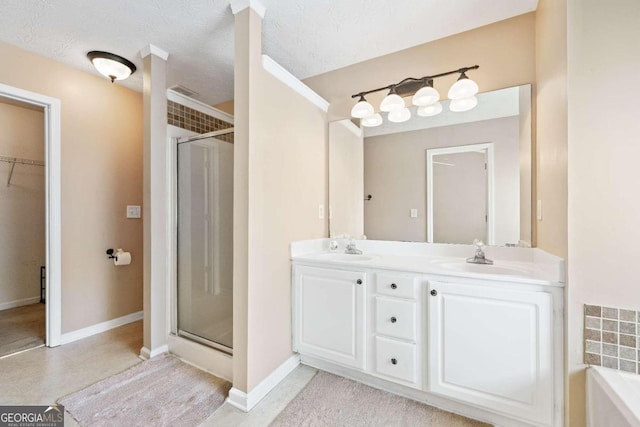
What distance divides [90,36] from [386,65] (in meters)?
2.20

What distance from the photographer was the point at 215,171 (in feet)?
7.00

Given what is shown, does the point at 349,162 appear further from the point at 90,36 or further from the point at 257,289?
the point at 90,36

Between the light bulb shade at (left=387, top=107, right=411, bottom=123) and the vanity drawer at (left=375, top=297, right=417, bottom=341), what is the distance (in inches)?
53.2

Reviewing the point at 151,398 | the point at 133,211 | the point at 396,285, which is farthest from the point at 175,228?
the point at 396,285

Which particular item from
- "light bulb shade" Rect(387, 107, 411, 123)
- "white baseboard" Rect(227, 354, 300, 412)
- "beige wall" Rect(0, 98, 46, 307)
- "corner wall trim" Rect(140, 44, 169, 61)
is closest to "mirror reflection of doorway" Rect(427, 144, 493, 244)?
"light bulb shade" Rect(387, 107, 411, 123)

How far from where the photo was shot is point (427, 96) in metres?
1.81

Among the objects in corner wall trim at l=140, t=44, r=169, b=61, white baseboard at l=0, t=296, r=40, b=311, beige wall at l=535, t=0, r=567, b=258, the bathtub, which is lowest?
white baseboard at l=0, t=296, r=40, b=311

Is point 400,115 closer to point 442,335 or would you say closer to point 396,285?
point 396,285

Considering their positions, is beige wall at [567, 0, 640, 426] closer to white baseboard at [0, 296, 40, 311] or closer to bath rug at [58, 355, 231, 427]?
bath rug at [58, 355, 231, 427]

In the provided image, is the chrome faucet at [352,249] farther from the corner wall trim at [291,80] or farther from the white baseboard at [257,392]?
the corner wall trim at [291,80]

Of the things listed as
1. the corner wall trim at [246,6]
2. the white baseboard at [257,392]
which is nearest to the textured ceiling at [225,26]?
the corner wall trim at [246,6]

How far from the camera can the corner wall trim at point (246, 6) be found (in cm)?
151

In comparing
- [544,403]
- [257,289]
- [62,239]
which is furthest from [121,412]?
[544,403]

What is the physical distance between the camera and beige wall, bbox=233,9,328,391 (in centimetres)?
152
